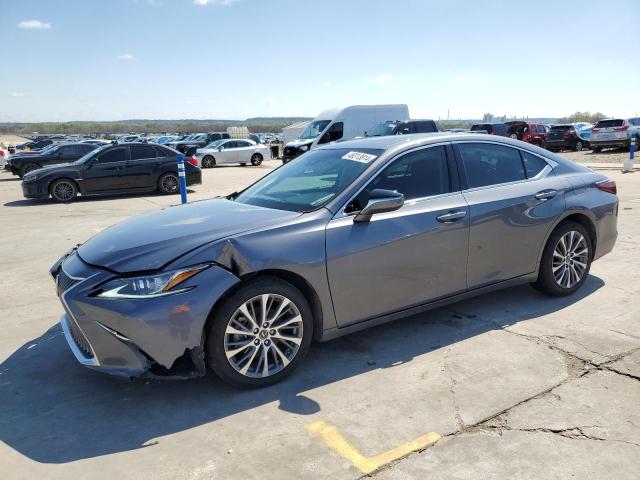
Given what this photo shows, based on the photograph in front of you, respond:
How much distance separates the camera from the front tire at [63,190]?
13.6 meters

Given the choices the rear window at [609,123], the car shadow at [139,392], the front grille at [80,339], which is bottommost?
the car shadow at [139,392]

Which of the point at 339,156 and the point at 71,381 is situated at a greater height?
the point at 339,156

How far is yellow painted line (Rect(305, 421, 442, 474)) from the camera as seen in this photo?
269 cm

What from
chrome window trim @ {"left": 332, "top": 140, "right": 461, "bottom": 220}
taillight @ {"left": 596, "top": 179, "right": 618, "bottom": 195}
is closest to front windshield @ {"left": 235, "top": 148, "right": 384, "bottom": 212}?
chrome window trim @ {"left": 332, "top": 140, "right": 461, "bottom": 220}

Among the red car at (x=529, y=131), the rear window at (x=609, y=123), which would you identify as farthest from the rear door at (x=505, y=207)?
the red car at (x=529, y=131)

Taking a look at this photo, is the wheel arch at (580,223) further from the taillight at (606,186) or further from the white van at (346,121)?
the white van at (346,121)

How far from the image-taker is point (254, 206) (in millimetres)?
4207

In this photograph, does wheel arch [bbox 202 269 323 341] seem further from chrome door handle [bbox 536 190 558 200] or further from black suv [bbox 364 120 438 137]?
black suv [bbox 364 120 438 137]

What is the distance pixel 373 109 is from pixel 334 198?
2138 centimetres

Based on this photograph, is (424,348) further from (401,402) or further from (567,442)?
(567,442)

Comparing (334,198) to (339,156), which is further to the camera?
(339,156)

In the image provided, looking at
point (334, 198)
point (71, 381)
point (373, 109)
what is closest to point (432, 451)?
point (334, 198)

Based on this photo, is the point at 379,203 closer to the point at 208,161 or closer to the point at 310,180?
the point at 310,180

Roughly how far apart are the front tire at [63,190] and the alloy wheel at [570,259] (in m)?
12.6
